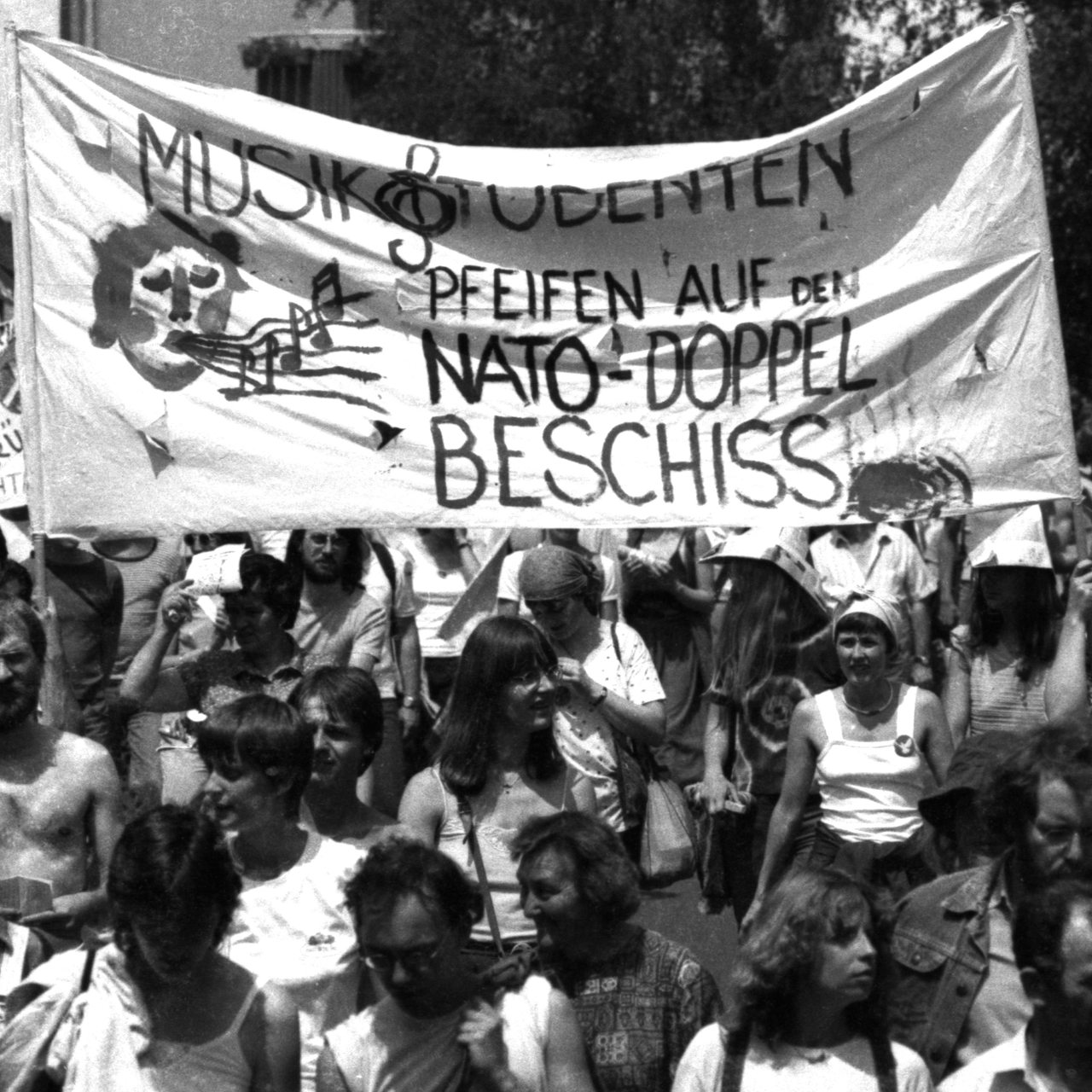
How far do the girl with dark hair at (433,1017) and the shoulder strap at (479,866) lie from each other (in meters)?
0.93

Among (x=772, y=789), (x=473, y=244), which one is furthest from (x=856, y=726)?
(x=473, y=244)

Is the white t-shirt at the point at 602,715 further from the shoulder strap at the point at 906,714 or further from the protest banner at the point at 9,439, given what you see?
the protest banner at the point at 9,439

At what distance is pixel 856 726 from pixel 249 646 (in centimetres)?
174

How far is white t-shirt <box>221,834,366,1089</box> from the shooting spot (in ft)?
13.9

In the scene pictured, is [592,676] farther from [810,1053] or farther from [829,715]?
[810,1053]

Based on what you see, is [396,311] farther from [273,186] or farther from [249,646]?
[249,646]

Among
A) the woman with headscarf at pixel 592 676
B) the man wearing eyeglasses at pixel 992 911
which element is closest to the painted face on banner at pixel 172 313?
the woman with headscarf at pixel 592 676

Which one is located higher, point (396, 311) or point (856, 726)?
point (396, 311)

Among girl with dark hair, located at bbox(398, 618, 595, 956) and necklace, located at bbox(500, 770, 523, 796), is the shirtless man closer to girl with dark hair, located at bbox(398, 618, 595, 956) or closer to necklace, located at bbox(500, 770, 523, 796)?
girl with dark hair, located at bbox(398, 618, 595, 956)

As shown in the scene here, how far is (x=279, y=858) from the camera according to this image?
4.47 meters

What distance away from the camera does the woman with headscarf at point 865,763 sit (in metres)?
5.96

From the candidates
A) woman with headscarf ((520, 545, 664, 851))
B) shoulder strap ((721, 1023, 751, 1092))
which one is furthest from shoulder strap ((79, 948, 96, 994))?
woman with headscarf ((520, 545, 664, 851))

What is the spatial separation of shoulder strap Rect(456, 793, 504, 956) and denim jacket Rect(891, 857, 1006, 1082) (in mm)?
1158

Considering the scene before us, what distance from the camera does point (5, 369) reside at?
366 inches
